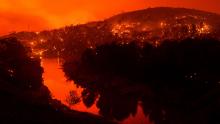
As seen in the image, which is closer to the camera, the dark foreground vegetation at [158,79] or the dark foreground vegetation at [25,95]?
the dark foreground vegetation at [25,95]

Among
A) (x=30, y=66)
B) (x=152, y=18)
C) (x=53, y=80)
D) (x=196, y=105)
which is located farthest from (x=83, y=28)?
(x=196, y=105)

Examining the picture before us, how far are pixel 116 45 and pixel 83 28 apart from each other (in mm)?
97318

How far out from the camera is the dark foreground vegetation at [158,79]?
1181 inches

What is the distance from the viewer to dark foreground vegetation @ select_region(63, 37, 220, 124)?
30000mm

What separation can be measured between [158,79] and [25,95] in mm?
9915

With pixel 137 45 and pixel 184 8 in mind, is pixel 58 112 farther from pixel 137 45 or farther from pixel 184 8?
pixel 184 8

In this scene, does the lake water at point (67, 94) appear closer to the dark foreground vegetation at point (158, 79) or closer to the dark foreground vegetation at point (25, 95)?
the dark foreground vegetation at point (158, 79)

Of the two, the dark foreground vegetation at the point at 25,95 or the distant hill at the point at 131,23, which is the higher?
the distant hill at the point at 131,23

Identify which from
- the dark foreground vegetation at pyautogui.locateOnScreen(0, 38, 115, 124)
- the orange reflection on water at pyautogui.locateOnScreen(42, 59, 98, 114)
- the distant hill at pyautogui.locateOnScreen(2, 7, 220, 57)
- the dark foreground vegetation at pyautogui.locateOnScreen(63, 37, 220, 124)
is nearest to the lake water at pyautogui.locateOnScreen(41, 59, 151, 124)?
the orange reflection on water at pyautogui.locateOnScreen(42, 59, 98, 114)

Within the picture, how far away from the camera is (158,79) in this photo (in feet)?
102

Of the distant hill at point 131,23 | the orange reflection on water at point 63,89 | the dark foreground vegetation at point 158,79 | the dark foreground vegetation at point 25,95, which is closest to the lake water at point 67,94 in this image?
the orange reflection on water at point 63,89

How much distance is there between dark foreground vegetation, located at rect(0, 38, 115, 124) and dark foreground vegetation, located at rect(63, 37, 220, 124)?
9.48 ft

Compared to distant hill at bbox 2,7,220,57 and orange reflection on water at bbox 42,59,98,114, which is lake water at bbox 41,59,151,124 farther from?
distant hill at bbox 2,7,220,57

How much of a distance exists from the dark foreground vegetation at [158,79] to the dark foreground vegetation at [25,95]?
2.89m
